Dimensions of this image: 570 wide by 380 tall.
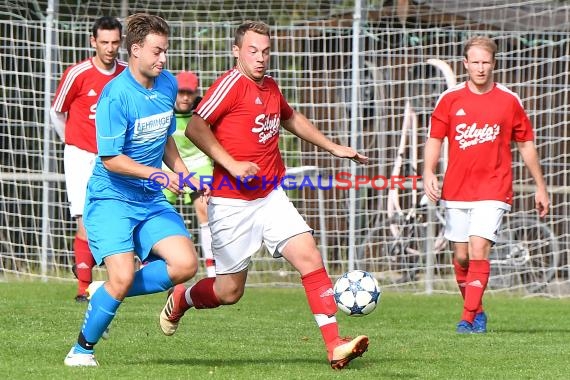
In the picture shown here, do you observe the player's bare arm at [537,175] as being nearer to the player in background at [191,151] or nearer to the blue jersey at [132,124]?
the player in background at [191,151]

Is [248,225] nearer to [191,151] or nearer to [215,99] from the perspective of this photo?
[215,99]

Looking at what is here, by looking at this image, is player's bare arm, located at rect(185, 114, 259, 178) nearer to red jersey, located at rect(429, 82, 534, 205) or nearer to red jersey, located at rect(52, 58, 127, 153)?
red jersey, located at rect(429, 82, 534, 205)

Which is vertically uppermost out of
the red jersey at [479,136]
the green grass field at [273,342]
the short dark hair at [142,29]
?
the short dark hair at [142,29]

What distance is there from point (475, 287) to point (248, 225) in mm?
2490

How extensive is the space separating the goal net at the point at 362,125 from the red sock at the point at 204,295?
557 cm

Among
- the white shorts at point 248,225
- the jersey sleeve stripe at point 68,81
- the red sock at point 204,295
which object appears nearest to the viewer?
the white shorts at point 248,225

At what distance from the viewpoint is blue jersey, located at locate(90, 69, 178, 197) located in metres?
6.56

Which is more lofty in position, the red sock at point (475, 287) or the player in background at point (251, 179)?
the player in background at point (251, 179)

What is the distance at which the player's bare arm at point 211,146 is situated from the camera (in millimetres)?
6652

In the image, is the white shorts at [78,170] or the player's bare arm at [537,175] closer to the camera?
the player's bare arm at [537,175]

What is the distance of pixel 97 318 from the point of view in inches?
257

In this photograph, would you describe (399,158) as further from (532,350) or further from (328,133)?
(532,350)

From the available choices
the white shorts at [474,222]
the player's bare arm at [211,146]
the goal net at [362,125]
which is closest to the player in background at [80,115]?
the goal net at [362,125]

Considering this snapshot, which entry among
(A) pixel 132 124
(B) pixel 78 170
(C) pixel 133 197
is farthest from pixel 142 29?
(B) pixel 78 170
